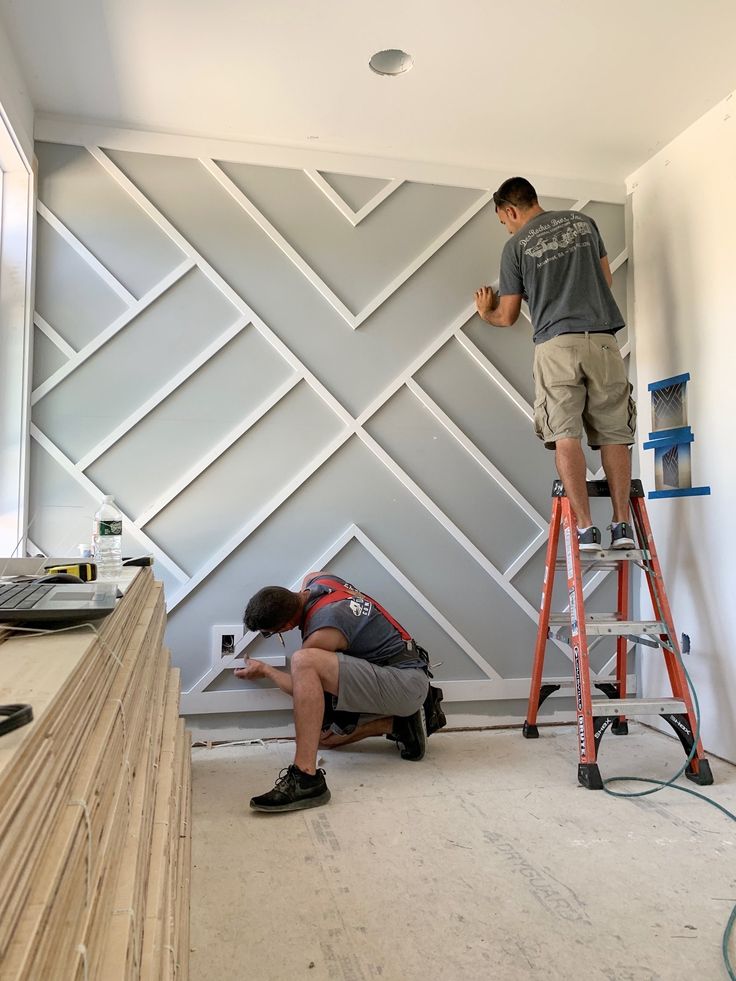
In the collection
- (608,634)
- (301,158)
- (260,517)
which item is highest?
(301,158)

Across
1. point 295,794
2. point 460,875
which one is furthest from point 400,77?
point 460,875

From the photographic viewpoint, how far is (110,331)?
2.85m

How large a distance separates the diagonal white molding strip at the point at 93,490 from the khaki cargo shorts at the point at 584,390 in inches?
62.6

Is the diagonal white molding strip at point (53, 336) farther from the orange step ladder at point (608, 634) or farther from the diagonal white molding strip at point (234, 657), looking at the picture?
the orange step ladder at point (608, 634)

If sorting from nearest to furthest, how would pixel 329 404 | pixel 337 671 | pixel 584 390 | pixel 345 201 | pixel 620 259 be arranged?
pixel 337 671, pixel 584 390, pixel 329 404, pixel 345 201, pixel 620 259

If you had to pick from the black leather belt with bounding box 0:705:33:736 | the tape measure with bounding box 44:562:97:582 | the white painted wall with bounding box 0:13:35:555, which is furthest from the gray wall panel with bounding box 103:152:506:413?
the black leather belt with bounding box 0:705:33:736

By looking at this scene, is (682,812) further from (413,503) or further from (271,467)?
(271,467)

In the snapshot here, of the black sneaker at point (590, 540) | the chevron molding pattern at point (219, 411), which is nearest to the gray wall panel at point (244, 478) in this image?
the chevron molding pattern at point (219, 411)

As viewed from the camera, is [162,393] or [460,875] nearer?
[460,875]

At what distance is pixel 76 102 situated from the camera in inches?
109

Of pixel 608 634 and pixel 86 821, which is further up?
pixel 86 821

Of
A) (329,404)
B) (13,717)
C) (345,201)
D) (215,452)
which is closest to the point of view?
(13,717)

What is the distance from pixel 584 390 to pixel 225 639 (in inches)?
68.9

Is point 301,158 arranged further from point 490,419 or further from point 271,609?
point 271,609
